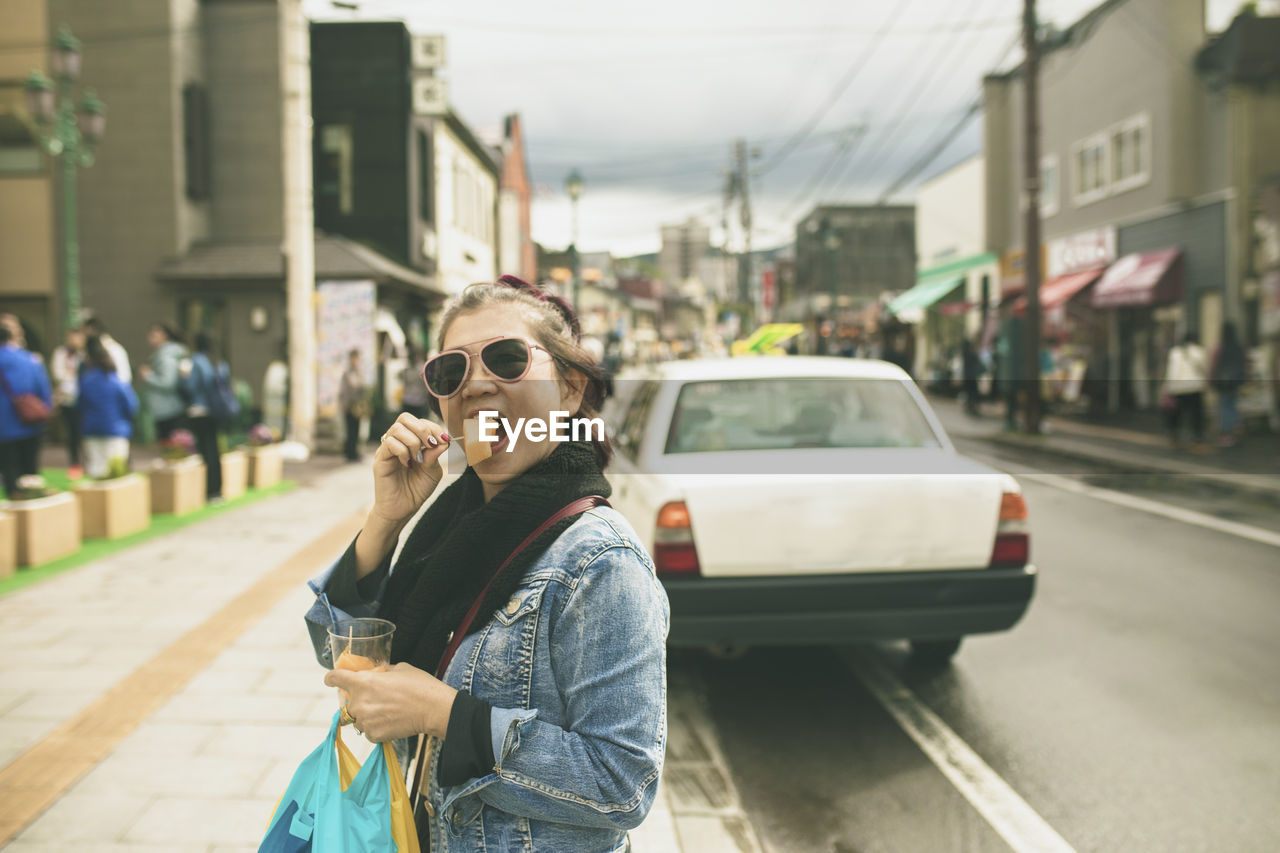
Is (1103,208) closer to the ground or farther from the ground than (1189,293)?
farther from the ground

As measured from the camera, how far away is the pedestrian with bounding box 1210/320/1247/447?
48.2 ft

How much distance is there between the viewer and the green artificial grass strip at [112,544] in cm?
703

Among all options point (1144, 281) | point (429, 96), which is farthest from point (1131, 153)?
point (429, 96)

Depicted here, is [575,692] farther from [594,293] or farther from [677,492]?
[594,293]

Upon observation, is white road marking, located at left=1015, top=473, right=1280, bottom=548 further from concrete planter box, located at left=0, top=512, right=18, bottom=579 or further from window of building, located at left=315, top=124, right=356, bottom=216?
window of building, located at left=315, top=124, right=356, bottom=216

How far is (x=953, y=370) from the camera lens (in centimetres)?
2611

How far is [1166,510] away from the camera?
10.3 m

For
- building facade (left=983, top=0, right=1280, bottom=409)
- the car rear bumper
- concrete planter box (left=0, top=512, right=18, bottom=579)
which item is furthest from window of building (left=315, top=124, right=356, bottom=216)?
the car rear bumper

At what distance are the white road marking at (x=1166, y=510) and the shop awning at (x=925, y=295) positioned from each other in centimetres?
2152

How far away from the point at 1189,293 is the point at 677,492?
19.6 meters

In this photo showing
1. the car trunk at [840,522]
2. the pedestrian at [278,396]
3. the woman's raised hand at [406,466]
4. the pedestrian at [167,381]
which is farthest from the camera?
the pedestrian at [278,396]

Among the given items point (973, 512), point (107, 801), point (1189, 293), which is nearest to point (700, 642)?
point (973, 512)

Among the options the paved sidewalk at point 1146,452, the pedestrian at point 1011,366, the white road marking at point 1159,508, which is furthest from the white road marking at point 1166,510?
the pedestrian at point 1011,366

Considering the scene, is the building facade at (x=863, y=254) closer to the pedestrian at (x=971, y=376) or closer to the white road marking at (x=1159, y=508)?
the pedestrian at (x=971, y=376)
